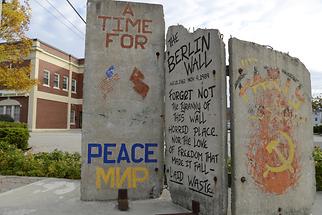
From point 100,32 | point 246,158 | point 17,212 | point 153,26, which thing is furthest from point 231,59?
point 17,212

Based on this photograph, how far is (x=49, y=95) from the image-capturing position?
3425 centimetres

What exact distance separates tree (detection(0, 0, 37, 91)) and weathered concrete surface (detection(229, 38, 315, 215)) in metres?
13.1

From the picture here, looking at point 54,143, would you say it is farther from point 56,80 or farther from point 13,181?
point 56,80

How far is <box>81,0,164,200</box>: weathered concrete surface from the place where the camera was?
530cm

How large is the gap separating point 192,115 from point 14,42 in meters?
13.3

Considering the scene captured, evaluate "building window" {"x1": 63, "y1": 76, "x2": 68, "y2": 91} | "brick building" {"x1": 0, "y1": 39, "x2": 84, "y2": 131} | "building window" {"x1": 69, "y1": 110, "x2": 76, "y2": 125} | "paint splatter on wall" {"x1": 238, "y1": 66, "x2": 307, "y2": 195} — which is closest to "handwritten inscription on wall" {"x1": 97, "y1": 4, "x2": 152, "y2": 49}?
"paint splatter on wall" {"x1": 238, "y1": 66, "x2": 307, "y2": 195}

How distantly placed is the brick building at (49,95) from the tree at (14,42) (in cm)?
1322

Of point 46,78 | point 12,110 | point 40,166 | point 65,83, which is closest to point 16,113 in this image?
point 12,110

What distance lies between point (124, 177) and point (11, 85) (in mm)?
12054

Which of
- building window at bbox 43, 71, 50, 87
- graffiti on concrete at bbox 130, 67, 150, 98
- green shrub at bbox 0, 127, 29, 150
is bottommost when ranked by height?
green shrub at bbox 0, 127, 29, 150

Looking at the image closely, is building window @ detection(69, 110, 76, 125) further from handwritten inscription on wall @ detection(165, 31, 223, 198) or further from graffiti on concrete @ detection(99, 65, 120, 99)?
handwritten inscription on wall @ detection(165, 31, 223, 198)

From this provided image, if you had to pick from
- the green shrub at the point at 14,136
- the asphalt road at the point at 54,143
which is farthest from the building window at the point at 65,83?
the green shrub at the point at 14,136

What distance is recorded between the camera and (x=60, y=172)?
7.46 metres

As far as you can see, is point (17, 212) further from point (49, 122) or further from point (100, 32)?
point (49, 122)
